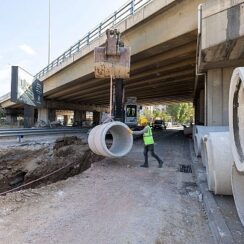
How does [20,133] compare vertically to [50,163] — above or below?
above

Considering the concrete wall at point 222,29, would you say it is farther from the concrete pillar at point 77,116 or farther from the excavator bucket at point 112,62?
the concrete pillar at point 77,116

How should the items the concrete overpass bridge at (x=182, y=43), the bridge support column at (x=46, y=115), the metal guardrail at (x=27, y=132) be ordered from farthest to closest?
the bridge support column at (x=46, y=115)
the metal guardrail at (x=27, y=132)
the concrete overpass bridge at (x=182, y=43)

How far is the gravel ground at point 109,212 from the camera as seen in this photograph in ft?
15.8

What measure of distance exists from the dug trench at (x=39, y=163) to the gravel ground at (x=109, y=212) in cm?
500

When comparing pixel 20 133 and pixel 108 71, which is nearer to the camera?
pixel 108 71

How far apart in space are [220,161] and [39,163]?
11630mm

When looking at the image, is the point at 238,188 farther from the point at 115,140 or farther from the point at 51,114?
the point at 51,114

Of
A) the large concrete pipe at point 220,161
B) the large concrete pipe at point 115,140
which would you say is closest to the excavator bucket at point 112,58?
the large concrete pipe at point 115,140

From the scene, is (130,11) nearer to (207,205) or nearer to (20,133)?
(20,133)

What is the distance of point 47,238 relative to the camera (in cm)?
471

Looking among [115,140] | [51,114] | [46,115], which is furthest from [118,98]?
[51,114]

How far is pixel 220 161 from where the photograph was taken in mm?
5809

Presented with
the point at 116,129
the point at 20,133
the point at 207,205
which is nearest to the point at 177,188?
the point at 207,205

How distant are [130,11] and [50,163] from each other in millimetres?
8589
